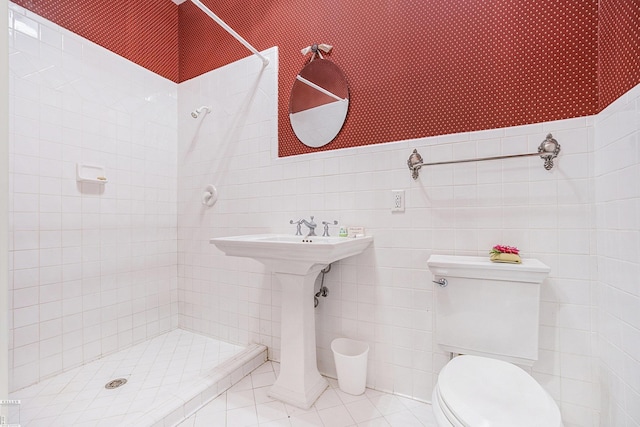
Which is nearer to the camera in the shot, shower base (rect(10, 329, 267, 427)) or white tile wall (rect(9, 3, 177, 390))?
shower base (rect(10, 329, 267, 427))

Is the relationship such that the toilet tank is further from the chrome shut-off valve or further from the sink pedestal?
the sink pedestal

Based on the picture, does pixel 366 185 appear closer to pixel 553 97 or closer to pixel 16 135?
pixel 553 97

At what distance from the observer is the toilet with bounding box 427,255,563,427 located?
93 centimetres

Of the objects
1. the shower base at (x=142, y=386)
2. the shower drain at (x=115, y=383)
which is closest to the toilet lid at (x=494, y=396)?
the shower base at (x=142, y=386)

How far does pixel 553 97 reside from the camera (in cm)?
138

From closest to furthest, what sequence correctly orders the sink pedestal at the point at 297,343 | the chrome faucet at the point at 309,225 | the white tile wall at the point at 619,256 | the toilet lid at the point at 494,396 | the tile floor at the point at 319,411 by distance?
the toilet lid at the point at 494,396 < the white tile wall at the point at 619,256 < the tile floor at the point at 319,411 < the sink pedestal at the point at 297,343 < the chrome faucet at the point at 309,225

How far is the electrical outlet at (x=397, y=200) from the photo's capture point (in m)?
1.67

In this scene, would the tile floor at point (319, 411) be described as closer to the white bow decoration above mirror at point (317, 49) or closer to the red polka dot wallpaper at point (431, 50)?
the red polka dot wallpaper at point (431, 50)

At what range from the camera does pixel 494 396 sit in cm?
97

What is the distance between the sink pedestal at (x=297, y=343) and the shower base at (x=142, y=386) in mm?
373

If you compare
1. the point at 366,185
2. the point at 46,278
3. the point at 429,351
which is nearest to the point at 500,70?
the point at 366,185

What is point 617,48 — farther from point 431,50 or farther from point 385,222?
point 385,222

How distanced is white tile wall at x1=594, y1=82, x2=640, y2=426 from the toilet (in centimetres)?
27

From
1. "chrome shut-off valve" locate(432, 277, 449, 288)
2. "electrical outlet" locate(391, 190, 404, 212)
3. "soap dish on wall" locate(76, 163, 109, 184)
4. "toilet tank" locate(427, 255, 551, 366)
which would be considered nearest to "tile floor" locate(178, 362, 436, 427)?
"toilet tank" locate(427, 255, 551, 366)
